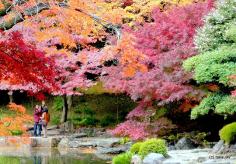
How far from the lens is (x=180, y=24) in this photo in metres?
16.4

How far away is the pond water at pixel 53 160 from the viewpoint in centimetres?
1427

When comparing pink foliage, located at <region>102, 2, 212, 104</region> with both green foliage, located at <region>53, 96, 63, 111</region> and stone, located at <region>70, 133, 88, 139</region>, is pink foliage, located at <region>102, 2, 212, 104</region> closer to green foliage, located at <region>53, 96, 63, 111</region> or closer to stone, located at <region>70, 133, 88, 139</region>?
stone, located at <region>70, 133, 88, 139</region>

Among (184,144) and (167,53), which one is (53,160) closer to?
(184,144)

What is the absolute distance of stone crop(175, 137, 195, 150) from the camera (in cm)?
1573

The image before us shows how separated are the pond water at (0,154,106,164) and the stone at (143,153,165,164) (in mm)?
1838

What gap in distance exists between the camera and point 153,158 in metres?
12.5

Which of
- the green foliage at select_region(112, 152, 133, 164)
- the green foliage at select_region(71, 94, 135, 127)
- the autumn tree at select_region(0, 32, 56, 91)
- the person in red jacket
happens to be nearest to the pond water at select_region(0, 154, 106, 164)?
the green foliage at select_region(112, 152, 133, 164)

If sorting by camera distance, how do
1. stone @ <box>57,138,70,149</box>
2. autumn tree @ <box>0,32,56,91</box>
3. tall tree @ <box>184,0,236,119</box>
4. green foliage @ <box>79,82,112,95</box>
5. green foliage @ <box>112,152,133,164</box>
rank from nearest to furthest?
autumn tree @ <box>0,32,56,91</box>, green foliage @ <box>112,152,133,164</box>, tall tree @ <box>184,0,236,119</box>, stone @ <box>57,138,70,149</box>, green foliage @ <box>79,82,112,95</box>

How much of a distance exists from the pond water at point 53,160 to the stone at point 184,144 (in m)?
2.62

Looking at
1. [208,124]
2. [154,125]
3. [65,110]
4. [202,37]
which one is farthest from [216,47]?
[65,110]

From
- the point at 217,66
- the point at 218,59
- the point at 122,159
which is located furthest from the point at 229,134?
the point at 122,159

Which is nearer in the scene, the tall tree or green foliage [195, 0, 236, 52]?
the tall tree

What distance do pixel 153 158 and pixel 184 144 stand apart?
11.9ft

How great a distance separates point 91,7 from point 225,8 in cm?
669
